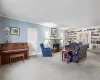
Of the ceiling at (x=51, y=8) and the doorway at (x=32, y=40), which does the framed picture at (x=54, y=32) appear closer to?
the doorway at (x=32, y=40)

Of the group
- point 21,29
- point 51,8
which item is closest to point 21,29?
point 21,29

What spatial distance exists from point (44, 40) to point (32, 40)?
135cm

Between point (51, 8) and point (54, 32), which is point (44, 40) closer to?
point (54, 32)

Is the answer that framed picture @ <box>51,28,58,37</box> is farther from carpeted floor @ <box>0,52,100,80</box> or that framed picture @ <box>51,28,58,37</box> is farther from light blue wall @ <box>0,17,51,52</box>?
carpeted floor @ <box>0,52,100,80</box>

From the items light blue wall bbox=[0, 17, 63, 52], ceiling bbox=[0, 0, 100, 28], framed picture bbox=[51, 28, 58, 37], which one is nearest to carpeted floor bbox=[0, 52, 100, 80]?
light blue wall bbox=[0, 17, 63, 52]

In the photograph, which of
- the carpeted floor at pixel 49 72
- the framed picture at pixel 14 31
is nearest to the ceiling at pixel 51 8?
the framed picture at pixel 14 31

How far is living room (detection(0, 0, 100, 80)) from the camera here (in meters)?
3.35

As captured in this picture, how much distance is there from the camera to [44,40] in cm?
→ 802

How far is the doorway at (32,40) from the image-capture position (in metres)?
6.76

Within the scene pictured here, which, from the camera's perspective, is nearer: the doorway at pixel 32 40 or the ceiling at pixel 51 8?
the ceiling at pixel 51 8

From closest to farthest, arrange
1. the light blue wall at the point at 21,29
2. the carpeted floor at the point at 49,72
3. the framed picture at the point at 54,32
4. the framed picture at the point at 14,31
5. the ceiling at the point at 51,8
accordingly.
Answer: the ceiling at the point at 51,8 < the carpeted floor at the point at 49,72 < the light blue wall at the point at 21,29 < the framed picture at the point at 14,31 < the framed picture at the point at 54,32

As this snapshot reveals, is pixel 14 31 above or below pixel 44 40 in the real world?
above

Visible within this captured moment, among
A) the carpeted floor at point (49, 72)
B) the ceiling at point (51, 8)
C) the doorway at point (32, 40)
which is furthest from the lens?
the doorway at point (32, 40)

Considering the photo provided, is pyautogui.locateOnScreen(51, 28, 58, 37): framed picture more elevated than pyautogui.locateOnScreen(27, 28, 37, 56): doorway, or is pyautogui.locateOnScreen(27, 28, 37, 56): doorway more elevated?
pyautogui.locateOnScreen(51, 28, 58, 37): framed picture
